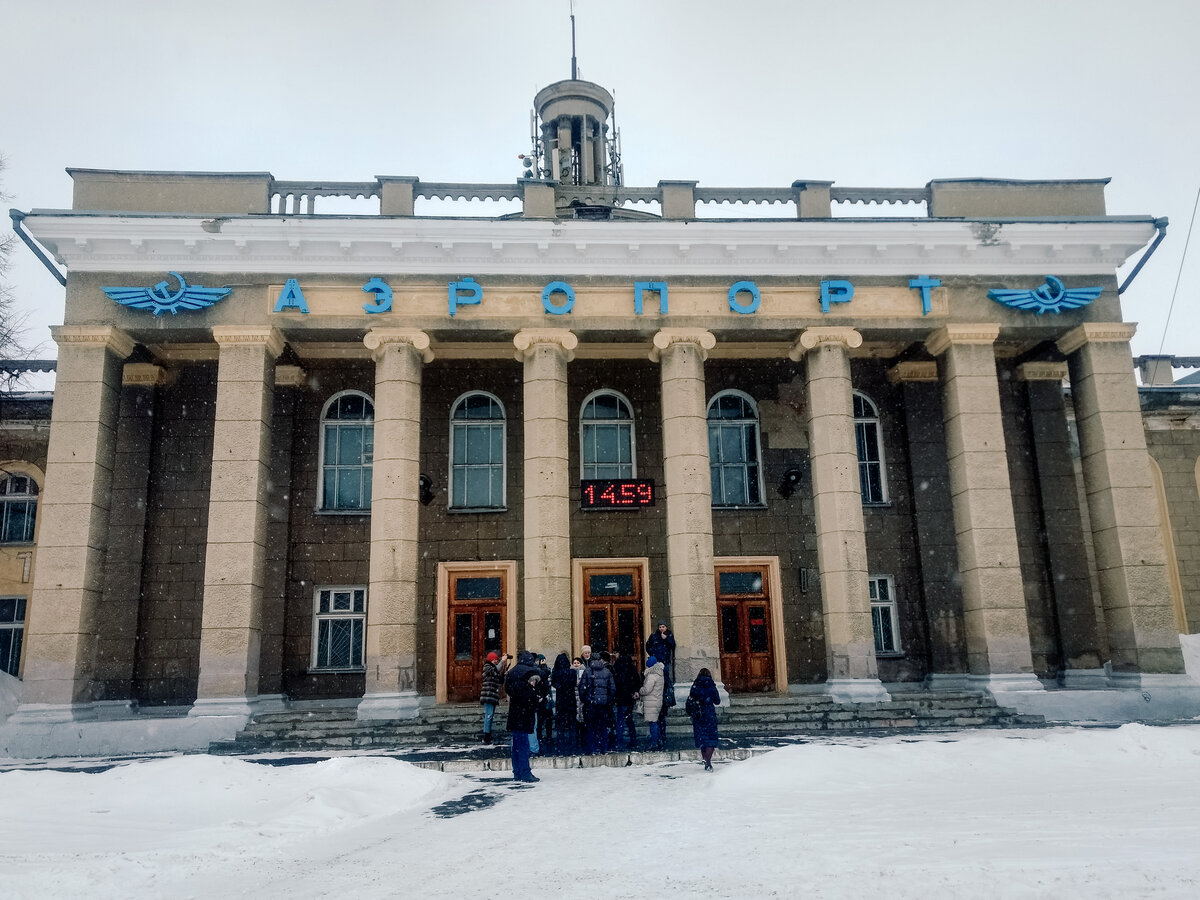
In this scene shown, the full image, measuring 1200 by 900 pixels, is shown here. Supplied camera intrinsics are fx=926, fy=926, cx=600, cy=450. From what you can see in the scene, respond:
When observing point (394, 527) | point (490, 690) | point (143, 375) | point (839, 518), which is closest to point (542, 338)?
point (394, 527)

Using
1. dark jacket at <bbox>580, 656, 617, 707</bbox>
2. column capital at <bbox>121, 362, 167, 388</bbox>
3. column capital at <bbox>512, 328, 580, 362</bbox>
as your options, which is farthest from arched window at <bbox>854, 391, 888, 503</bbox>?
column capital at <bbox>121, 362, 167, 388</bbox>

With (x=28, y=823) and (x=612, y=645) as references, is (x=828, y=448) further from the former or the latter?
(x=28, y=823)

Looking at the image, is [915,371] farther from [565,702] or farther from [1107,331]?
[565,702]

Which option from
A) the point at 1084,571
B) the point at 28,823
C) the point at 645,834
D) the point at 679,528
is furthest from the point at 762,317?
the point at 28,823

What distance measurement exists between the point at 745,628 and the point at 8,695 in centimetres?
1514

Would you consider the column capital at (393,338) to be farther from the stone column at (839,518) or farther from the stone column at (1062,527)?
the stone column at (1062,527)

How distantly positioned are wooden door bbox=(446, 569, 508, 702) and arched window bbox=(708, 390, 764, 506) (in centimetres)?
535

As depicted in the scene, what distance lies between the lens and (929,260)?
19172 millimetres

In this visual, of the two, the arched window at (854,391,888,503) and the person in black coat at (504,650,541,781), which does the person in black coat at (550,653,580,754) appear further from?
the arched window at (854,391,888,503)

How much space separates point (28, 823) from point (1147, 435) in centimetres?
2566

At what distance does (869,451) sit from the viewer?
21.6 meters

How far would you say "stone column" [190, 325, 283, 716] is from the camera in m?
16.6

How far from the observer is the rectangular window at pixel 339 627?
19766mm

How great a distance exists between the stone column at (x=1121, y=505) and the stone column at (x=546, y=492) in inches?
421
